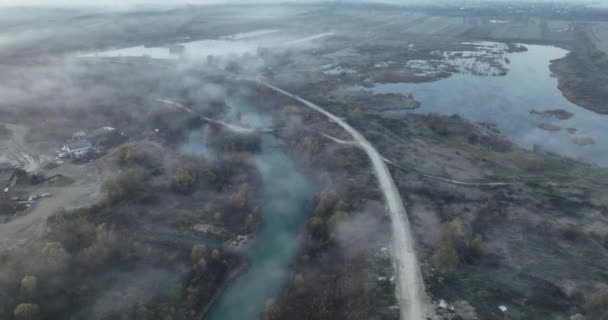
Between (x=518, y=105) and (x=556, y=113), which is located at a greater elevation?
(x=518, y=105)

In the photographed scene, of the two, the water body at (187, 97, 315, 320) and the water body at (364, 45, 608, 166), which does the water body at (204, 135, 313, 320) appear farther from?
the water body at (364, 45, 608, 166)

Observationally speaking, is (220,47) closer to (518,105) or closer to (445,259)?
(518,105)

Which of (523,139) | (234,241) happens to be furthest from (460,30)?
(234,241)

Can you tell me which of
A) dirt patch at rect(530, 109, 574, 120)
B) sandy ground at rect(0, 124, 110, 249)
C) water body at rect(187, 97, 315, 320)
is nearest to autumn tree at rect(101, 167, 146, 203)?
sandy ground at rect(0, 124, 110, 249)

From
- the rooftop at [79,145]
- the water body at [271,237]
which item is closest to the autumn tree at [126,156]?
the rooftop at [79,145]

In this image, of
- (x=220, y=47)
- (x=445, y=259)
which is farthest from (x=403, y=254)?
(x=220, y=47)

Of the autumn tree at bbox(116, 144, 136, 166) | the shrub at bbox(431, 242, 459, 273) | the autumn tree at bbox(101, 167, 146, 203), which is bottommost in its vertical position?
the shrub at bbox(431, 242, 459, 273)
